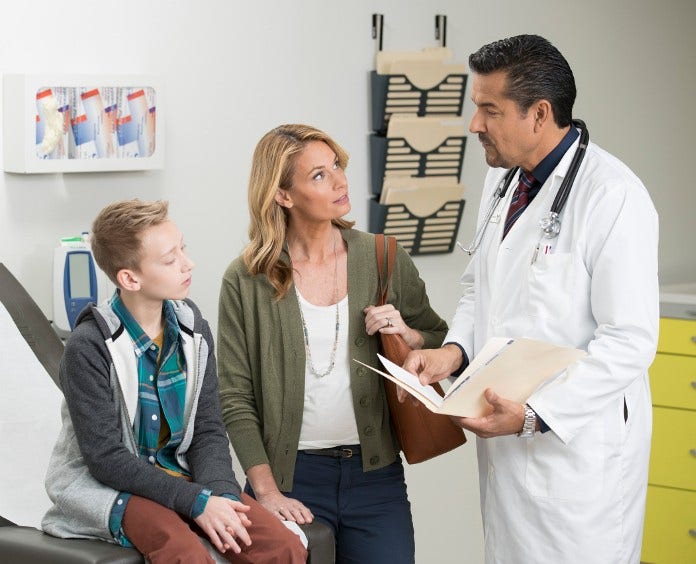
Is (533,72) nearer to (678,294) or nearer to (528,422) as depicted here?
(528,422)

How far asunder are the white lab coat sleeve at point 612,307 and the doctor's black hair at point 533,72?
0.62 ft

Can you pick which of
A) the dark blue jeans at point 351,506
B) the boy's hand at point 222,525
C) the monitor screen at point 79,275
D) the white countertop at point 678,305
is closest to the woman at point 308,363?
the dark blue jeans at point 351,506

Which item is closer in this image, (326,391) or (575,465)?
(575,465)

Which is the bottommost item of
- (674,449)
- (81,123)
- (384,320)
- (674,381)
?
(674,449)

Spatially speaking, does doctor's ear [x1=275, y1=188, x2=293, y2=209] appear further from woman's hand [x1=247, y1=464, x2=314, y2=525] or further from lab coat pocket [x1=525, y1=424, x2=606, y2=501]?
lab coat pocket [x1=525, y1=424, x2=606, y2=501]

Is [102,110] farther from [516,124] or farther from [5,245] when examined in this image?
[516,124]

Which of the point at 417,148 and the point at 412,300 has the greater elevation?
the point at 417,148

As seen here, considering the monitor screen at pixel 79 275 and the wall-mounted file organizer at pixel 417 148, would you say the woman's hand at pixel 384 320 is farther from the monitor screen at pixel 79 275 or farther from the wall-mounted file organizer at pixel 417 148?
the wall-mounted file organizer at pixel 417 148

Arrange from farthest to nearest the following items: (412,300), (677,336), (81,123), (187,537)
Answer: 1. (677,336)
2. (81,123)
3. (412,300)
4. (187,537)

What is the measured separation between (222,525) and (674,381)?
207cm

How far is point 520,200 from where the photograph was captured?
6.95ft

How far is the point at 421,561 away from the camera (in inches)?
139

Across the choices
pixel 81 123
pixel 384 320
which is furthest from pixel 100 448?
pixel 81 123

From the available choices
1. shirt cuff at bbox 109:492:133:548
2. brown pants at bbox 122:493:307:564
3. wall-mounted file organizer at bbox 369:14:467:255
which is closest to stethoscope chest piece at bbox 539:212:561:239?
brown pants at bbox 122:493:307:564
